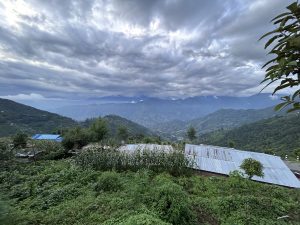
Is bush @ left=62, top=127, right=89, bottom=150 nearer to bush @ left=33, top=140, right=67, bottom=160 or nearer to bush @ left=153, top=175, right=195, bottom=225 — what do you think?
bush @ left=33, top=140, right=67, bottom=160

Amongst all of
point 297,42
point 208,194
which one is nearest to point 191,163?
point 208,194

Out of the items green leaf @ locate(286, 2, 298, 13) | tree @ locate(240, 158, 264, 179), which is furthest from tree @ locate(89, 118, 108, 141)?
green leaf @ locate(286, 2, 298, 13)

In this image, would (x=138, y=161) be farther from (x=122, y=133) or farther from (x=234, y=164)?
(x=122, y=133)

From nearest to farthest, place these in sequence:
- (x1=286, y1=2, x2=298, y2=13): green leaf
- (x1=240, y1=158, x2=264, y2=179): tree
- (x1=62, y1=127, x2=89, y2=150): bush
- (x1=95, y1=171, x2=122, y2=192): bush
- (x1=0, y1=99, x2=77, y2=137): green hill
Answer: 1. (x1=286, y1=2, x2=298, y2=13): green leaf
2. (x1=95, y1=171, x2=122, y2=192): bush
3. (x1=240, y1=158, x2=264, y2=179): tree
4. (x1=62, y1=127, x2=89, y2=150): bush
5. (x1=0, y1=99, x2=77, y2=137): green hill

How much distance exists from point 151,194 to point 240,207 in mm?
3146

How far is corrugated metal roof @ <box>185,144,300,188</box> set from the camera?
18719 millimetres

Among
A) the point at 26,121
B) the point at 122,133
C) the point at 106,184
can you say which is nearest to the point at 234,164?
the point at 106,184

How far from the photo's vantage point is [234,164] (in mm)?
20594

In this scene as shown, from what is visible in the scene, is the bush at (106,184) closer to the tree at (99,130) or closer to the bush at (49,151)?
the bush at (49,151)

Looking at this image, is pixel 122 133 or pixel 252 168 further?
pixel 122 133

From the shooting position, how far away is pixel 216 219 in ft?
21.2

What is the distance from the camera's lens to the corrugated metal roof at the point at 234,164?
61.4 feet

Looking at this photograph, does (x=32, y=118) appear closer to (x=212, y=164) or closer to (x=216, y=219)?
(x=212, y=164)

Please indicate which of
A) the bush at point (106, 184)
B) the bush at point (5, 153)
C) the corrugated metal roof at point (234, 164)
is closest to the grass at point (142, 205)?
the bush at point (106, 184)
